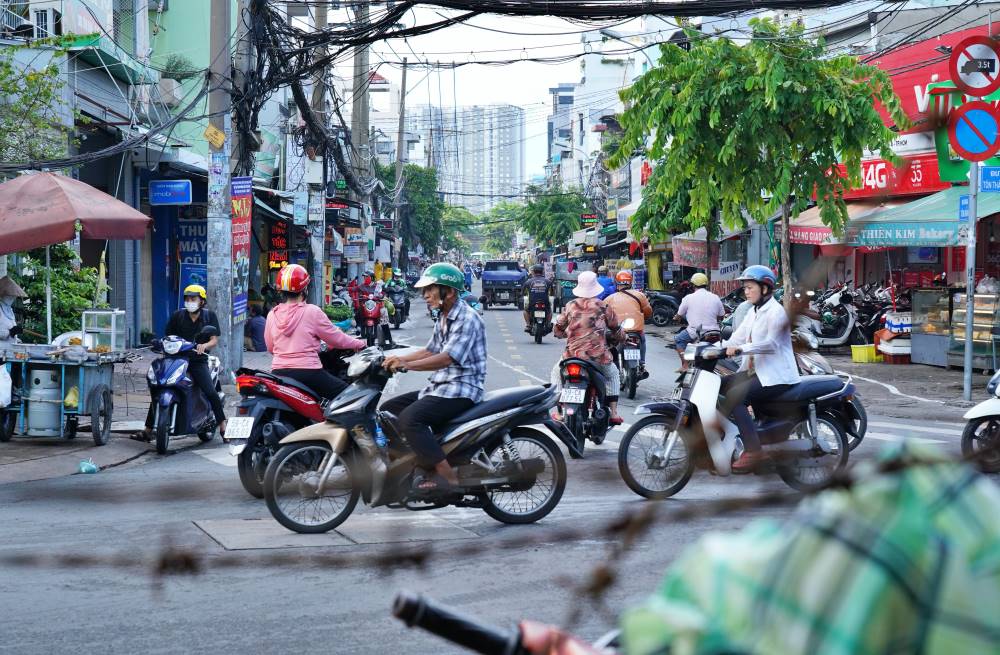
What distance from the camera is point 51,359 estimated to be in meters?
10.2

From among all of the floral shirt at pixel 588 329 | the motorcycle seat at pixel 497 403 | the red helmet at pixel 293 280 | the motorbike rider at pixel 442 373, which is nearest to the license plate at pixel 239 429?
the red helmet at pixel 293 280

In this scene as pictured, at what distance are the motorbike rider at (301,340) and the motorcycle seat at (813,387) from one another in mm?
3078

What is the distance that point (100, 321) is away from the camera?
10664mm

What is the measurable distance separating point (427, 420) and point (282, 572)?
1.47m

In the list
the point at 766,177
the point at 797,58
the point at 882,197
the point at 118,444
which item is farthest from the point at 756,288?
the point at 882,197

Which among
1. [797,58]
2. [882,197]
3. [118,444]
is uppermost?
[797,58]

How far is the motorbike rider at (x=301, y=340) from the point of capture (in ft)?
27.4

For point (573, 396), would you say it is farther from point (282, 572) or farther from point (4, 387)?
→ point (4, 387)

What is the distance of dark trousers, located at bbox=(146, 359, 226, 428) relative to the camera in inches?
412

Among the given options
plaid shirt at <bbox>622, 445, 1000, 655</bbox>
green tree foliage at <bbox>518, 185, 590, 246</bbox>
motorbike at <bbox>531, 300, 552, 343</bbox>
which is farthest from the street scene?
green tree foliage at <bbox>518, 185, 590, 246</bbox>

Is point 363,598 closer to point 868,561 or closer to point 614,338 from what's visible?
point 868,561

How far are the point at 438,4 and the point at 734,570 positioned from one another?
11.0 meters

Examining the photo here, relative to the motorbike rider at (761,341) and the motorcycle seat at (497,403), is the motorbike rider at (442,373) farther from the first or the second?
the motorbike rider at (761,341)

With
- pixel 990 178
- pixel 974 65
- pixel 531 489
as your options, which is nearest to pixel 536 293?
pixel 990 178
